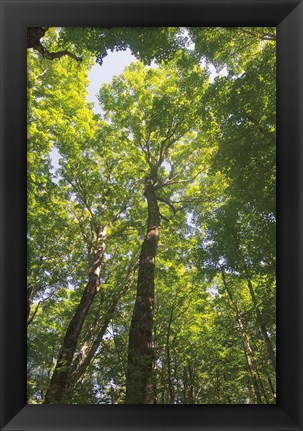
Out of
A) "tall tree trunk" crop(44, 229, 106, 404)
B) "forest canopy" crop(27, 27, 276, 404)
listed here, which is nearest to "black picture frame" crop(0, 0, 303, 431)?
"forest canopy" crop(27, 27, 276, 404)

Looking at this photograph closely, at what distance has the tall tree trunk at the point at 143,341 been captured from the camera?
3.78 metres

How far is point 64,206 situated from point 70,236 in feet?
3.42

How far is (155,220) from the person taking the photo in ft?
21.3

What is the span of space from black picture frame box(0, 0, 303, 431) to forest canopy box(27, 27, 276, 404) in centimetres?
209

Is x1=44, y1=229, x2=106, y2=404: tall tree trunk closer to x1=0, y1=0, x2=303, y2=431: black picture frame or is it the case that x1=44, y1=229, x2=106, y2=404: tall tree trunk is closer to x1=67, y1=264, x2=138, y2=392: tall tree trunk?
x1=67, y1=264, x2=138, y2=392: tall tree trunk

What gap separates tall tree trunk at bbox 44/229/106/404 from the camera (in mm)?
5102

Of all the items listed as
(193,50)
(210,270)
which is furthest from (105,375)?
(193,50)

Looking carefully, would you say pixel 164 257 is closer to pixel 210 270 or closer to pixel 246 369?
pixel 210 270

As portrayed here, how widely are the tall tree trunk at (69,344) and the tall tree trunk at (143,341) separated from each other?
1.15 m

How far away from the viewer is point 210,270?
Answer: 7.33 metres
